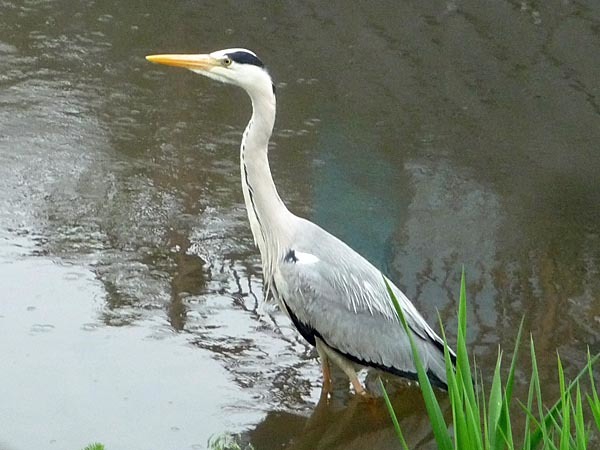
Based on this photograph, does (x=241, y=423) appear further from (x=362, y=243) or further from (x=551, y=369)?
(x=362, y=243)

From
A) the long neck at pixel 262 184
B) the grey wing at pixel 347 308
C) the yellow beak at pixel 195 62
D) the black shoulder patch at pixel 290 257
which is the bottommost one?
the grey wing at pixel 347 308

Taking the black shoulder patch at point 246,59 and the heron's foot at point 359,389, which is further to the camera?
the heron's foot at point 359,389

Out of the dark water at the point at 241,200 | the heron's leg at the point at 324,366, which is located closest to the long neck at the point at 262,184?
the heron's leg at the point at 324,366

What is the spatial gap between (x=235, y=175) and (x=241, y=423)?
9.04 feet

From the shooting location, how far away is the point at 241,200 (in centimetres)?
682

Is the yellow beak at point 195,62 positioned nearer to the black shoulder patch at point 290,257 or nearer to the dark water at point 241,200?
the black shoulder patch at point 290,257

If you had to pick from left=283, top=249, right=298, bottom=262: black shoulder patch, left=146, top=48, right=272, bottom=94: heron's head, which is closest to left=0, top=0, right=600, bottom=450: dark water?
left=283, top=249, right=298, bottom=262: black shoulder patch

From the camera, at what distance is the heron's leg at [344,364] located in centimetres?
495

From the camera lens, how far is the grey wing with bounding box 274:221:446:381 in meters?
4.86

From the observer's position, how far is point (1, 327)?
512cm

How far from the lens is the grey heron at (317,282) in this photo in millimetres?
4859

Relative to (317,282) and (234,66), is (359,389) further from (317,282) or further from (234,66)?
(234,66)

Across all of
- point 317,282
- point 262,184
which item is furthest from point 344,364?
point 262,184

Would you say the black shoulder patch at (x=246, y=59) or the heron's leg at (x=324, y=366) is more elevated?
the black shoulder patch at (x=246, y=59)
